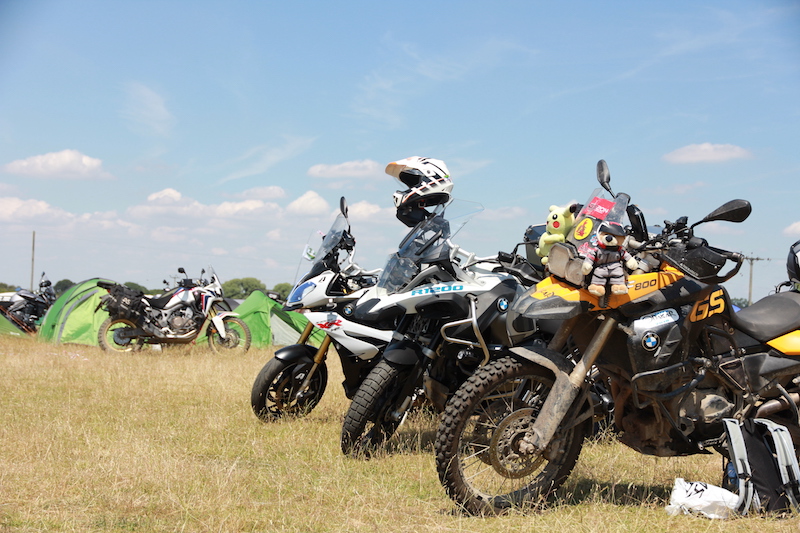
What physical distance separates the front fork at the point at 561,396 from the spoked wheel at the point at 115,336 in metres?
11.2

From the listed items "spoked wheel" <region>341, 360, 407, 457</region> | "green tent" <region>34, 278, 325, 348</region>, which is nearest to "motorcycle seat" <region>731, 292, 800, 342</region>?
"spoked wheel" <region>341, 360, 407, 457</region>

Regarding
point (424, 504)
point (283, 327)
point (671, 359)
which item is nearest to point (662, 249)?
point (671, 359)

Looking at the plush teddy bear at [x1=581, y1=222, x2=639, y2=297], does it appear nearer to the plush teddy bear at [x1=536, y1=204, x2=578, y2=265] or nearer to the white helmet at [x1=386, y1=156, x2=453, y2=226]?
the plush teddy bear at [x1=536, y1=204, x2=578, y2=265]

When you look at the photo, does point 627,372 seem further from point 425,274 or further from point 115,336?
point 115,336

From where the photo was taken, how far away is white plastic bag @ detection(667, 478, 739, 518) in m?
3.67

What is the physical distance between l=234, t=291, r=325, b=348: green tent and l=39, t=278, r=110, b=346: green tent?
283 cm

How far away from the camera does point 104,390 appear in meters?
8.26

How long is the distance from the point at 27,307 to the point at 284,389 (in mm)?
13856

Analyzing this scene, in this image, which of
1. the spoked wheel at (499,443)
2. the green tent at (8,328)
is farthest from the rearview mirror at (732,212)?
the green tent at (8,328)

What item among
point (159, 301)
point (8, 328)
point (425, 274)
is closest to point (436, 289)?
point (425, 274)

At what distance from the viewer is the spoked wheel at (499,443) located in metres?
3.57

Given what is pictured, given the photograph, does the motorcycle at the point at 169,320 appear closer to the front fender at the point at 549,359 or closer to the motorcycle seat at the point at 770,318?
the front fender at the point at 549,359

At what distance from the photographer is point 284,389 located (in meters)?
6.24

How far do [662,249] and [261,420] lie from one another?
3954mm
